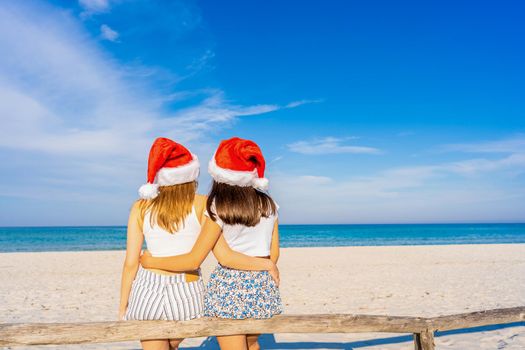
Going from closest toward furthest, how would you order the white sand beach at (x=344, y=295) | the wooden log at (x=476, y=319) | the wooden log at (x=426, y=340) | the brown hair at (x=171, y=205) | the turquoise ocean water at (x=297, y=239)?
the brown hair at (x=171, y=205) < the wooden log at (x=426, y=340) < the wooden log at (x=476, y=319) < the white sand beach at (x=344, y=295) < the turquoise ocean water at (x=297, y=239)

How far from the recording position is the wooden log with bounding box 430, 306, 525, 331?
3.71 meters

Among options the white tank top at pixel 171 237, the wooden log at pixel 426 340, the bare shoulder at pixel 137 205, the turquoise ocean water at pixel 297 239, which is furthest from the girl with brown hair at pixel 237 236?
the turquoise ocean water at pixel 297 239

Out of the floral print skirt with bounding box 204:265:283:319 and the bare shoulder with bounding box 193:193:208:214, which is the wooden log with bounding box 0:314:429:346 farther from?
the bare shoulder with bounding box 193:193:208:214

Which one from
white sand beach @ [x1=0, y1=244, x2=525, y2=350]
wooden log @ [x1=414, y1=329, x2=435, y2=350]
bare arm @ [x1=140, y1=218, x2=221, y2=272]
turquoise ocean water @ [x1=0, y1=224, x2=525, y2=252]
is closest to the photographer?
bare arm @ [x1=140, y1=218, x2=221, y2=272]

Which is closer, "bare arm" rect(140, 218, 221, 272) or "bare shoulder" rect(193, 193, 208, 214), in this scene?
"bare arm" rect(140, 218, 221, 272)

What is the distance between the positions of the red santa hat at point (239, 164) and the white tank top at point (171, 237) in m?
0.31

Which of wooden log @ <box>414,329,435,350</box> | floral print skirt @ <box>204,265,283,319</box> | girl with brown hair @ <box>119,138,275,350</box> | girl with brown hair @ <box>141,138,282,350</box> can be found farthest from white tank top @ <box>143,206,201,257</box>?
wooden log @ <box>414,329,435,350</box>

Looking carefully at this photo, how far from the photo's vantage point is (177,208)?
267cm

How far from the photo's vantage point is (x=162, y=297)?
275 centimetres

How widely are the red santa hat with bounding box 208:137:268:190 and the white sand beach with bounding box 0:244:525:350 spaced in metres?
4.19

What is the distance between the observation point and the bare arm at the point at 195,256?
254 cm

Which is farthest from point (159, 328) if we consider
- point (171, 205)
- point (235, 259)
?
point (171, 205)

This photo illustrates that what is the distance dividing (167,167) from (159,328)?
3.51 ft

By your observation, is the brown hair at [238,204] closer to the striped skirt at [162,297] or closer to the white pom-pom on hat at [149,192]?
the white pom-pom on hat at [149,192]
